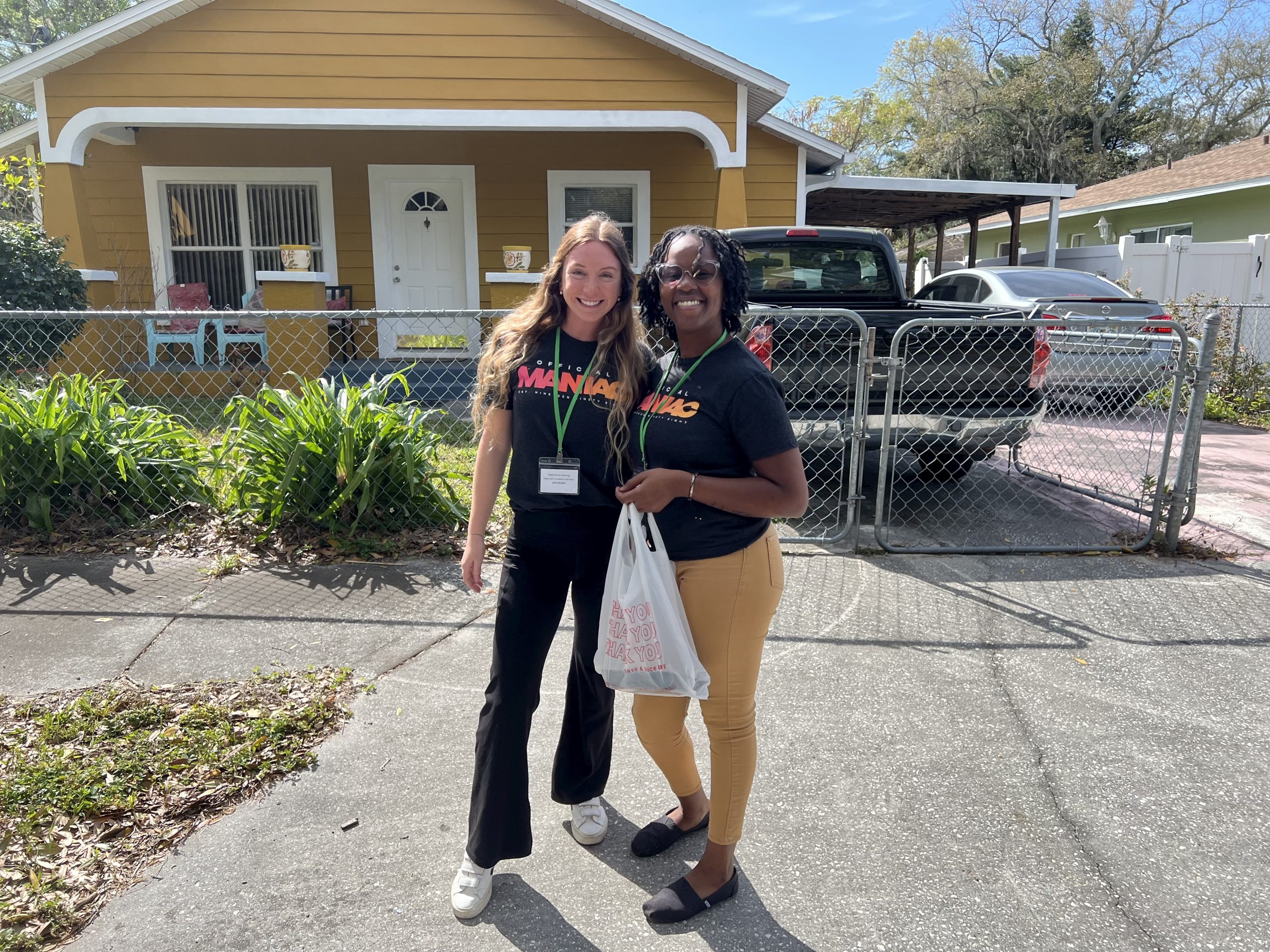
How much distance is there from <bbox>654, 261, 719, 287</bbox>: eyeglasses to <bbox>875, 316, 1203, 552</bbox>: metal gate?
9.15 ft

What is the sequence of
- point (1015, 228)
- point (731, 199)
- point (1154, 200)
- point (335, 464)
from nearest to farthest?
point (335, 464), point (731, 199), point (1015, 228), point (1154, 200)

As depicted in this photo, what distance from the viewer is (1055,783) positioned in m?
2.93

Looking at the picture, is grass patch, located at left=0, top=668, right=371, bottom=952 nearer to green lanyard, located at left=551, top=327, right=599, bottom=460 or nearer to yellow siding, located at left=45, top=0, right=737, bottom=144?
green lanyard, located at left=551, top=327, right=599, bottom=460

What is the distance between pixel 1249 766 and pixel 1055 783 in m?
0.71

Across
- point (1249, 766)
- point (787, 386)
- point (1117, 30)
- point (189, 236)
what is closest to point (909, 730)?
point (1249, 766)

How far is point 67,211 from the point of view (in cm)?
938

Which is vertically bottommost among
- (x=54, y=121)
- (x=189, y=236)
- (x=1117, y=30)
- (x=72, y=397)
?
(x=72, y=397)

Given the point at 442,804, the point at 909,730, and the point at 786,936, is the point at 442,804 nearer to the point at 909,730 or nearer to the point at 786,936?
the point at 786,936

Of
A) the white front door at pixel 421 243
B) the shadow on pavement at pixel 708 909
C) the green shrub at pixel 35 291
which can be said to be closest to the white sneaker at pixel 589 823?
the shadow on pavement at pixel 708 909

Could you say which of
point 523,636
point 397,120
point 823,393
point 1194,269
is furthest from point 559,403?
point 1194,269

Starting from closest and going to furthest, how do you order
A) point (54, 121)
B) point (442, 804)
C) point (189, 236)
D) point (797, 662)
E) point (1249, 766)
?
point (442, 804) < point (1249, 766) < point (797, 662) < point (54, 121) < point (189, 236)

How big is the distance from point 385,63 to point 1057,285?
25.9 feet

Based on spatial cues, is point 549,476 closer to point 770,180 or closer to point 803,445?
point 803,445

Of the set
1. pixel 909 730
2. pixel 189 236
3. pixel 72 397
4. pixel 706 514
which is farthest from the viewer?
pixel 189 236
